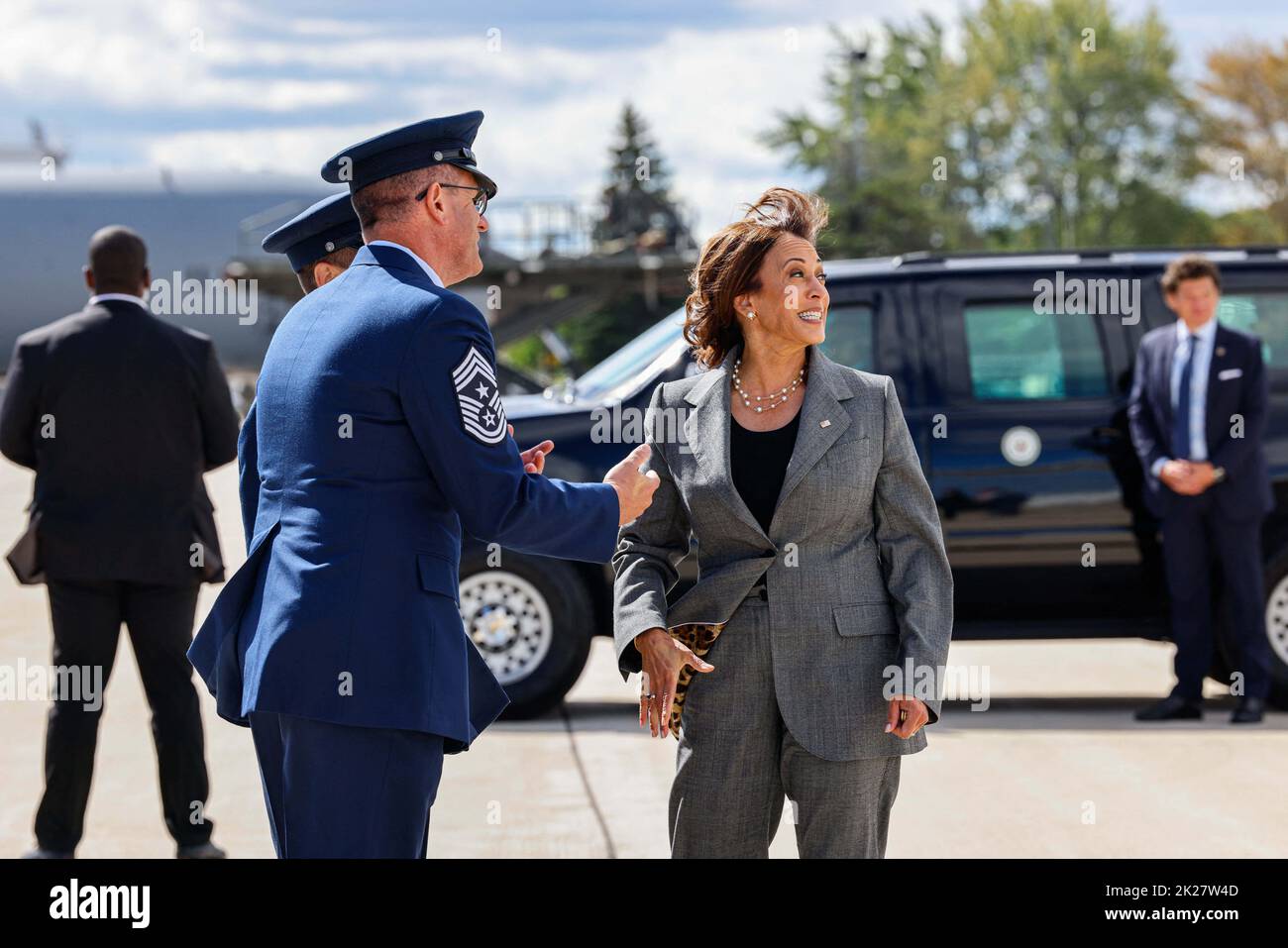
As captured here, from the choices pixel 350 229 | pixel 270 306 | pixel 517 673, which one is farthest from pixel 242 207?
pixel 350 229

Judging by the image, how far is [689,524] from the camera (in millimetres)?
3695

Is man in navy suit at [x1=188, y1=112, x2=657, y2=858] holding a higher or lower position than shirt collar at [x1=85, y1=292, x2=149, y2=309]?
lower

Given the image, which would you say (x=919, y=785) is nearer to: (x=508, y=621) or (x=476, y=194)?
(x=508, y=621)

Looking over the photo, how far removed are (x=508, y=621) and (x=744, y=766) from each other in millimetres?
4321

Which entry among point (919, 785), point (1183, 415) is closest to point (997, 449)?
point (1183, 415)

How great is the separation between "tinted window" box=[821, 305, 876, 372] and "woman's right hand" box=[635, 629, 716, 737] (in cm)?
445

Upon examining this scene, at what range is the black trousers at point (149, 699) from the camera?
5363 millimetres

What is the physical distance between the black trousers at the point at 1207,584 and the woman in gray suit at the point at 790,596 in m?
4.48

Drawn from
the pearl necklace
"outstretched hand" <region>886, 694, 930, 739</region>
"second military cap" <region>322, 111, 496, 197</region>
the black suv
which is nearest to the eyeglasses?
"second military cap" <region>322, 111, 496, 197</region>

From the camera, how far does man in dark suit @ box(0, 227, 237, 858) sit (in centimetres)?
538

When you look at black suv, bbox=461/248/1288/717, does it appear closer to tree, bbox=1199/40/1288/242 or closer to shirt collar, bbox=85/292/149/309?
shirt collar, bbox=85/292/149/309

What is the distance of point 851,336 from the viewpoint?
7.87 m
